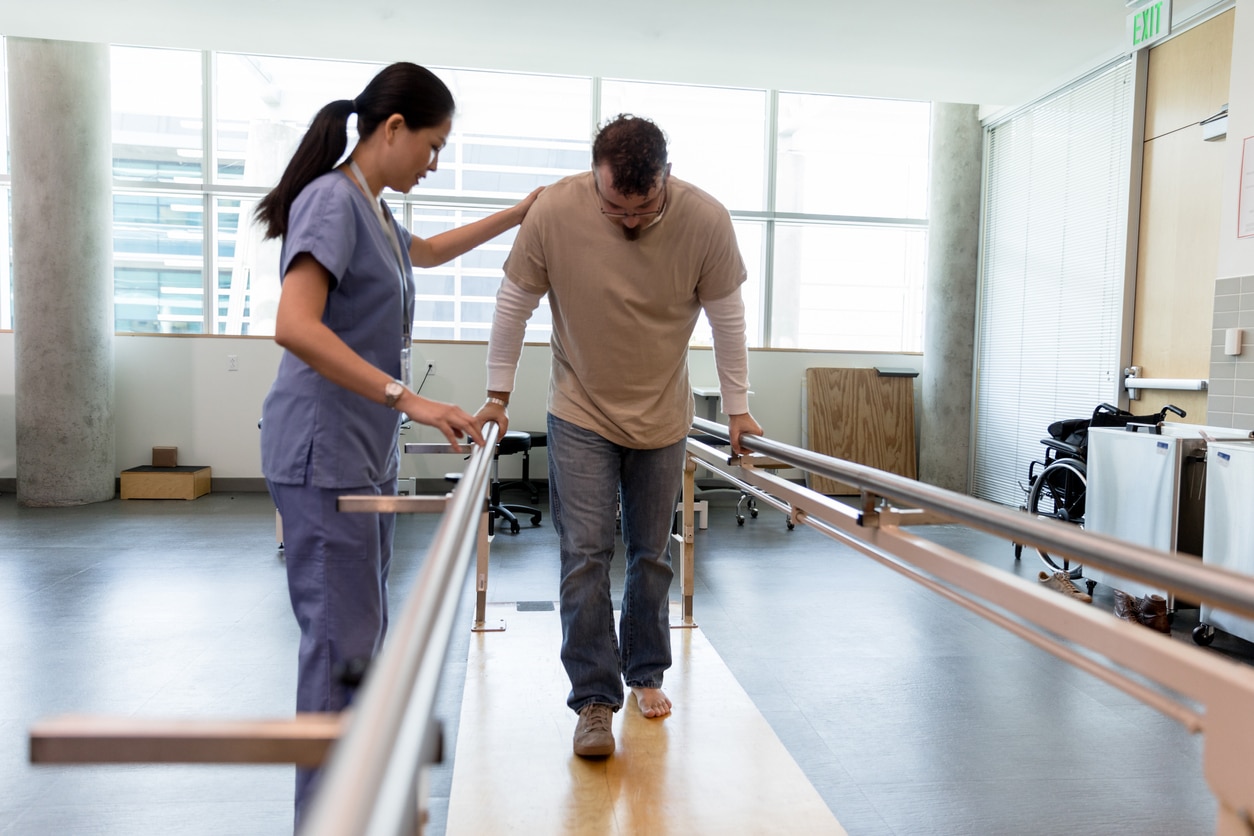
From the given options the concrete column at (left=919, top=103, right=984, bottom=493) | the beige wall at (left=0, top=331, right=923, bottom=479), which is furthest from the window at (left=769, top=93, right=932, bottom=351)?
the beige wall at (left=0, top=331, right=923, bottom=479)

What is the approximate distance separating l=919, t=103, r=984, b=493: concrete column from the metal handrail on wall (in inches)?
213

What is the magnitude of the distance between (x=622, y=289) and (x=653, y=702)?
945mm

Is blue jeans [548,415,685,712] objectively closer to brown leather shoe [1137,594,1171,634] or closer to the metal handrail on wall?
the metal handrail on wall

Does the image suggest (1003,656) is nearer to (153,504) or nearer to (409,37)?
(409,37)

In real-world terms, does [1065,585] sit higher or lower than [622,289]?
lower

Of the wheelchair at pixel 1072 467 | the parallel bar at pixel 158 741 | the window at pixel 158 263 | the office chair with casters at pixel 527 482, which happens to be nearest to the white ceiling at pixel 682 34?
the window at pixel 158 263

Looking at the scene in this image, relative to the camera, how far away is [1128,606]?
11.6ft

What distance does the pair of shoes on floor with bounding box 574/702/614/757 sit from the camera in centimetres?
184

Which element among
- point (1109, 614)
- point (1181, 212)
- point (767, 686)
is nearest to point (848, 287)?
point (1181, 212)

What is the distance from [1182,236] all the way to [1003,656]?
281 centimetres

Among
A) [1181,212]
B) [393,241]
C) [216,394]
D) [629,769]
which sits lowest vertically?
[629,769]

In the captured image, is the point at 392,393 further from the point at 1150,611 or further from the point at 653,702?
the point at 1150,611

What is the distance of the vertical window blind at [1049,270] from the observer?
513cm

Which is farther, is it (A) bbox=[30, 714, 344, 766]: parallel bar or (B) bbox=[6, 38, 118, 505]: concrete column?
(B) bbox=[6, 38, 118, 505]: concrete column
